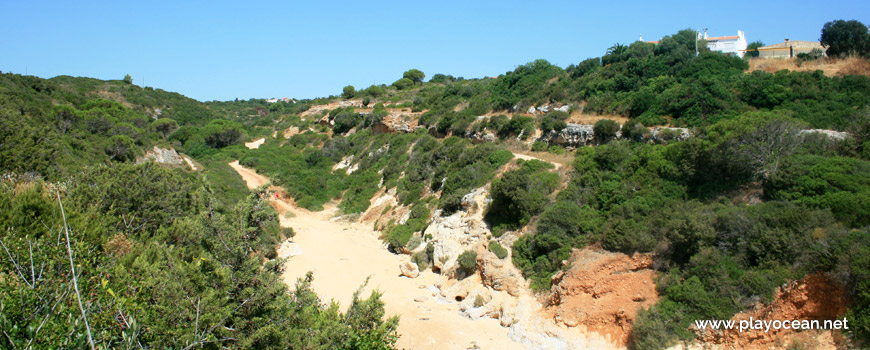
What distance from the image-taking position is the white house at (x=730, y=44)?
1266 inches

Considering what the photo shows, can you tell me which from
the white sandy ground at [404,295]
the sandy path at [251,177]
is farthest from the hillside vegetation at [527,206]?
the sandy path at [251,177]

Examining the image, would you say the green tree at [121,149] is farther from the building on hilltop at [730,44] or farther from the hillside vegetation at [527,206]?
the building on hilltop at [730,44]

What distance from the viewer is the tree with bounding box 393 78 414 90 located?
68938mm

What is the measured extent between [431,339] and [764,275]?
8.98 meters

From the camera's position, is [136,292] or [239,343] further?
[136,292]

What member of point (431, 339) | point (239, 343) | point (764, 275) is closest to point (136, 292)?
point (239, 343)

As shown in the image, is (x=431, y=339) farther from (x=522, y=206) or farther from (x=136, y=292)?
(x=136, y=292)

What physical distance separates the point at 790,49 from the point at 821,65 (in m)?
4.77

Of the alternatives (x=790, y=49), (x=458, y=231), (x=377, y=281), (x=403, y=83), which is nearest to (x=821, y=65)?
(x=790, y=49)

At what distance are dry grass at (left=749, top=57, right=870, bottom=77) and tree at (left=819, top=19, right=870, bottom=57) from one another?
0.90 m

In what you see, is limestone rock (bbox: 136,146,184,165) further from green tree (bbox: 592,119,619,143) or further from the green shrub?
green tree (bbox: 592,119,619,143)

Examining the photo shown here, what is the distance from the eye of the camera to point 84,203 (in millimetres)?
13016

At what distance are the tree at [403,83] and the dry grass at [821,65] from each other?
1857 inches

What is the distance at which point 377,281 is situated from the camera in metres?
19.8
